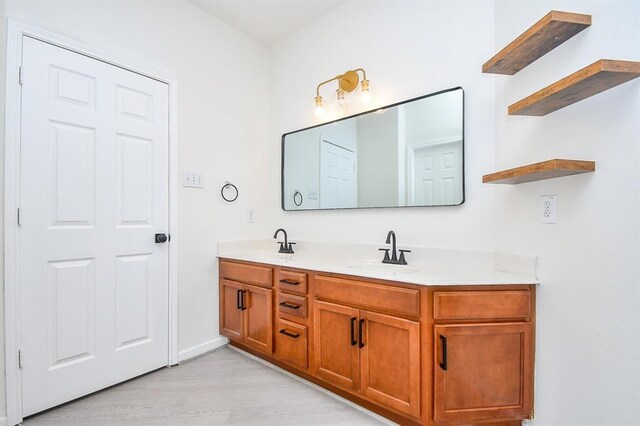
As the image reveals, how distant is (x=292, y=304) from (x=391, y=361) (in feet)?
2.37

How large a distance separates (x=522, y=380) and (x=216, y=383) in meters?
1.79

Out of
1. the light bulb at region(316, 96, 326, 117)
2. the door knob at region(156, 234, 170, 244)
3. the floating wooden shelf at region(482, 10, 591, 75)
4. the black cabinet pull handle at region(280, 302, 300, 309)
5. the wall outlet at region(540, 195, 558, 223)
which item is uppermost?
the light bulb at region(316, 96, 326, 117)

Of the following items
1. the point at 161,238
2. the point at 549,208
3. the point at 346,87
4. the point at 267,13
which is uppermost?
the point at 267,13

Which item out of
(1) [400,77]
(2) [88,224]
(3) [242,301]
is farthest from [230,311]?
(1) [400,77]

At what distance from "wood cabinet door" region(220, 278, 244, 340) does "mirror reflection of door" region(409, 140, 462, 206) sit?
4.99 ft

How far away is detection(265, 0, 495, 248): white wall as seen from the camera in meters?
1.75

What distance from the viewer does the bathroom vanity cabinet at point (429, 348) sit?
1.40 m

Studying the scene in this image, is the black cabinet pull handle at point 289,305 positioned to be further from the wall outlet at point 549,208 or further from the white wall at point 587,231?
the wall outlet at point 549,208

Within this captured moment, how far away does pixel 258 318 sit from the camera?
7.18 feet

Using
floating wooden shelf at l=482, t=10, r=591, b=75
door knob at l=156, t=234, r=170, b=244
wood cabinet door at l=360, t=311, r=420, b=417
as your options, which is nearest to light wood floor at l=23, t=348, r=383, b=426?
wood cabinet door at l=360, t=311, r=420, b=417

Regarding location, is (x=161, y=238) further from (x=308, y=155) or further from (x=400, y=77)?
(x=400, y=77)

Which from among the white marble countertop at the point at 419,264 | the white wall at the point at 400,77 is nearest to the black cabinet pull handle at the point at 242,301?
the white marble countertop at the point at 419,264

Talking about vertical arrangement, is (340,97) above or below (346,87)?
below

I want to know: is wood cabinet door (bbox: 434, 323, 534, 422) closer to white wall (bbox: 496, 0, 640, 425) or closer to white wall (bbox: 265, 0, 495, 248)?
white wall (bbox: 496, 0, 640, 425)
